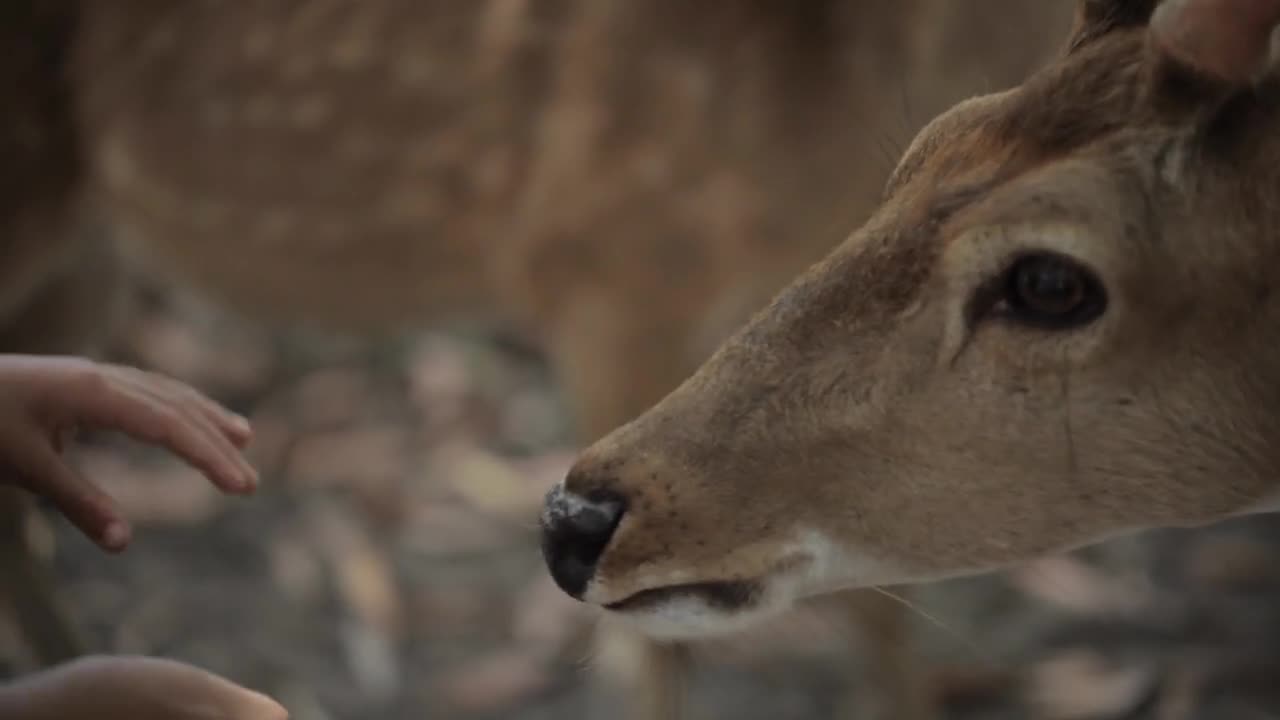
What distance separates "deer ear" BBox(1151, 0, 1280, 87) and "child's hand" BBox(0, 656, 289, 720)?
549 mm

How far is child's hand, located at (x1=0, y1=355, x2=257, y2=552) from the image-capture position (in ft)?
2.78

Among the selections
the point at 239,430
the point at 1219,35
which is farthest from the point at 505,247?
the point at 1219,35

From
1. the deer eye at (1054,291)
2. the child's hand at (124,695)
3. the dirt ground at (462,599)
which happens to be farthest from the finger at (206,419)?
the dirt ground at (462,599)

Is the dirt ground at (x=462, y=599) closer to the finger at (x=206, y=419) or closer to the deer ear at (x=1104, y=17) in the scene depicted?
the finger at (x=206, y=419)

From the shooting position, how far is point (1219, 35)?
29.4 inches

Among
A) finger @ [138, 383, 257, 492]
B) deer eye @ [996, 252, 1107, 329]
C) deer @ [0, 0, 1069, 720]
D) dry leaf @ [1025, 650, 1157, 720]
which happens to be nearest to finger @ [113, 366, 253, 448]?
finger @ [138, 383, 257, 492]

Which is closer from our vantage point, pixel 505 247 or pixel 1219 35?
pixel 1219 35

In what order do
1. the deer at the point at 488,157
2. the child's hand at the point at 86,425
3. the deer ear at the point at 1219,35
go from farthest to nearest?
the deer at the point at 488,157, the child's hand at the point at 86,425, the deer ear at the point at 1219,35

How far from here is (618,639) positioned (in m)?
1.77

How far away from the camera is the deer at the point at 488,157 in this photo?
5.82ft

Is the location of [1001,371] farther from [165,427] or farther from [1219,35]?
[165,427]

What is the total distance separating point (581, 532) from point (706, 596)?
8 centimetres

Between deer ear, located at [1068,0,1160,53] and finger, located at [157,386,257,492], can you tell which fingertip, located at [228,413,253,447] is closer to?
finger, located at [157,386,257,492]

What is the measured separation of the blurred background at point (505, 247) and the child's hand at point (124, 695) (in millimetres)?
706
